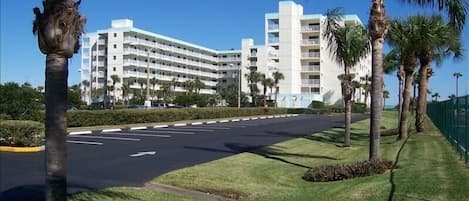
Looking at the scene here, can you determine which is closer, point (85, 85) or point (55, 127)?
point (55, 127)

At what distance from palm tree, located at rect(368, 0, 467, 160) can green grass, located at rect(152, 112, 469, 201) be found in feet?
3.45

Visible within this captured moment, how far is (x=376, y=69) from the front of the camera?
13406mm

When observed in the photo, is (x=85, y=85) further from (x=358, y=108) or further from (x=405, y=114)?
(x=405, y=114)

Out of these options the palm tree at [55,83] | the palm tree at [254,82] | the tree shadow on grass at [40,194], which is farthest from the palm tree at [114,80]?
the palm tree at [55,83]

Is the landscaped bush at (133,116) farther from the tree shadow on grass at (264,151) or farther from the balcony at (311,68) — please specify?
the balcony at (311,68)

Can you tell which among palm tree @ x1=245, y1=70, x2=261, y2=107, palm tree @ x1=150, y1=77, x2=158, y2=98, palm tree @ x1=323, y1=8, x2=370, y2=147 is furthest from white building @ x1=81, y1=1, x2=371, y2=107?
palm tree @ x1=323, y1=8, x2=370, y2=147

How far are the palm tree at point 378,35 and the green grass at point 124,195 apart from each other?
19.3 feet

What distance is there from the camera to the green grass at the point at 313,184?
917 cm

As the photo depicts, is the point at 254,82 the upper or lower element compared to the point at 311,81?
upper

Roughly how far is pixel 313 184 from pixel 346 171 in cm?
92

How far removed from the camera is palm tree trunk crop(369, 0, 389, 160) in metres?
13.3

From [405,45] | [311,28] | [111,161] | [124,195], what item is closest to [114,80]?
[311,28]

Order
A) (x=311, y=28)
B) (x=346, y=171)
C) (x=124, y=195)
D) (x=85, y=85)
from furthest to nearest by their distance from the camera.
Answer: (x=85, y=85), (x=311, y=28), (x=346, y=171), (x=124, y=195)

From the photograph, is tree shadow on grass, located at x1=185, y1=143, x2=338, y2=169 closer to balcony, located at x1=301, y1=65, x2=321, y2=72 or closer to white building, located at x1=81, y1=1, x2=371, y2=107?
white building, located at x1=81, y1=1, x2=371, y2=107
